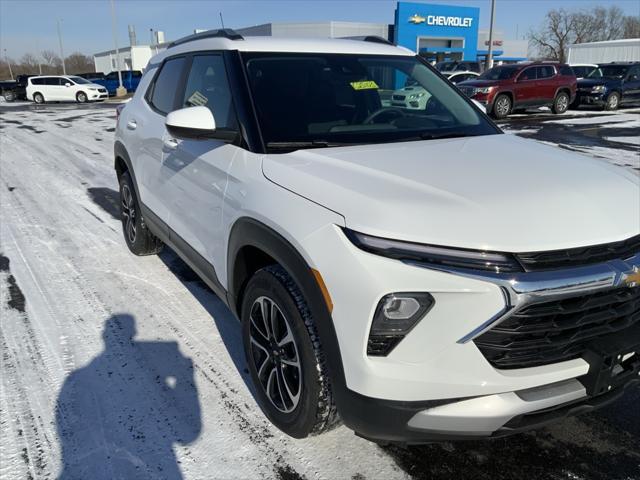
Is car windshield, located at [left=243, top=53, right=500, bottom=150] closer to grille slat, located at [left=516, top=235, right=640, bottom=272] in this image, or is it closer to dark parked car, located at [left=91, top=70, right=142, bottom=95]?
grille slat, located at [left=516, top=235, right=640, bottom=272]

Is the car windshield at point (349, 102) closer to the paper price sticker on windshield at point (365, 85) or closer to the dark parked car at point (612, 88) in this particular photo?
the paper price sticker on windshield at point (365, 85)

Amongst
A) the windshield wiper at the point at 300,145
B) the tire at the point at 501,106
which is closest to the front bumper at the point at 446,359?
the windshield wiper at the point at 300,145

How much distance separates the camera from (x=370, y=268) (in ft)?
6.12

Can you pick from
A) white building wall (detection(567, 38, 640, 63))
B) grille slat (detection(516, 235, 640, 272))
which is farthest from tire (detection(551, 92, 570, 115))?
white building wall (detection(567, 38, 640, 63))

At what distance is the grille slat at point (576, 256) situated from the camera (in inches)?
72.7

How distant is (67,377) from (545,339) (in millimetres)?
2607

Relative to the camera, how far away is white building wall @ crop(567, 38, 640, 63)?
42.6m

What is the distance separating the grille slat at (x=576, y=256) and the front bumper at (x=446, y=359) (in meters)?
0.03

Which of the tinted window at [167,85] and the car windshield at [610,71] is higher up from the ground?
the car windshield at [610,71]

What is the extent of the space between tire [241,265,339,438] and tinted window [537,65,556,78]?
17405mm

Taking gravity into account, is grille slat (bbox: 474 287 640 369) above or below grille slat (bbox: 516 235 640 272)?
below

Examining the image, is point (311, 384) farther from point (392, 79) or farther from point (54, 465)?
point (392, 79)

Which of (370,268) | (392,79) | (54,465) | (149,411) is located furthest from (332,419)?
(392,79)

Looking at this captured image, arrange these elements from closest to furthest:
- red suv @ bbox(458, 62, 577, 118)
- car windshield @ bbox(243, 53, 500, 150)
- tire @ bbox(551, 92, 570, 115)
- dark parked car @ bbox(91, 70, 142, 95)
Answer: car windshield @ bbox(243, 53, 500, 150) < red suv @ bbox(458, 62, 577, 118) < tire @ bbox(551, 92, 570, 115) < dark parked car @ bbox(91, 70, 142, 95)
